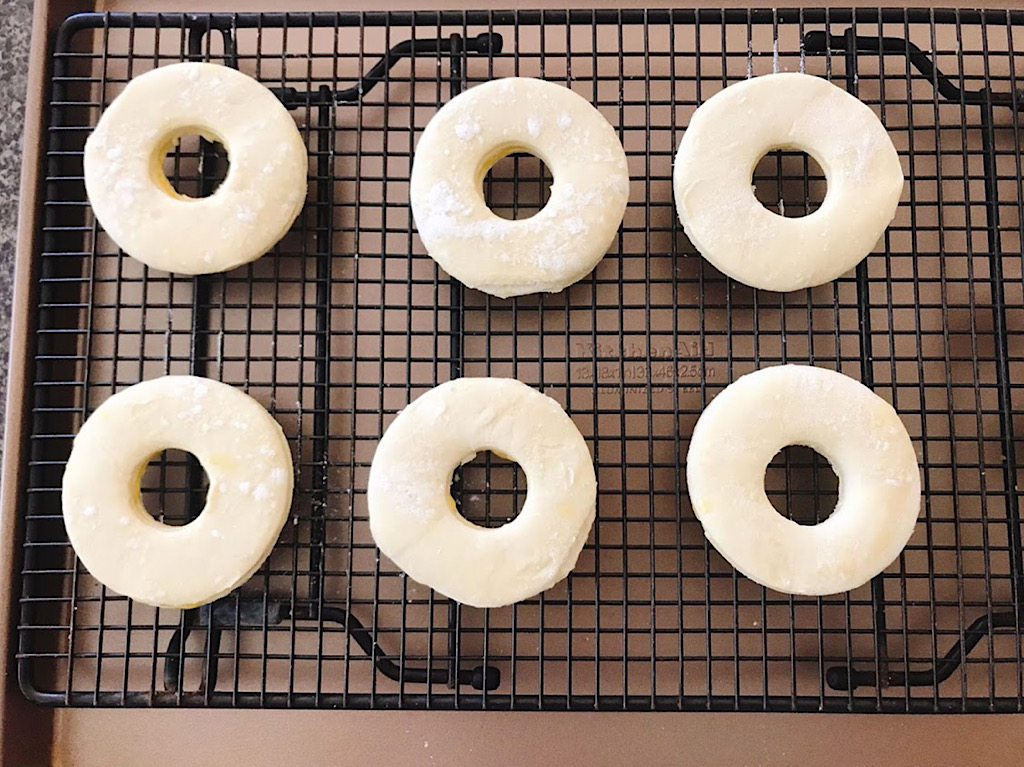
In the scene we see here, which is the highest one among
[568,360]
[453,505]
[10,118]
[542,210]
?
[10,118]

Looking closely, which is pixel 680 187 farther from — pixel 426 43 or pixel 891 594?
pixel 891 594

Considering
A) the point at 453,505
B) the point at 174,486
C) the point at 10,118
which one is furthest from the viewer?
the point at 10,118

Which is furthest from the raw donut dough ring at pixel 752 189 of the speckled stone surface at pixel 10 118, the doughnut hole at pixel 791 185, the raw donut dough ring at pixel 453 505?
the speckled stone surface at pixel 10 118

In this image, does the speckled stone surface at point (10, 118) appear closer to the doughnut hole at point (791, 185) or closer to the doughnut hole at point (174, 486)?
the doughnut hole at point (174, 486)

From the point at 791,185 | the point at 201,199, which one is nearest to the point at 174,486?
the point at 201,199

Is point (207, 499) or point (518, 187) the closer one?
point (207, 499)

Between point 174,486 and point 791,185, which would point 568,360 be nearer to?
point 791,185

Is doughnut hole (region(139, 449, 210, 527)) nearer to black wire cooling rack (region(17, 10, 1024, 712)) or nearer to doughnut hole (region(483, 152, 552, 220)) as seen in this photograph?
black wire cooling rack (region(17, 10, 1024, 712))
